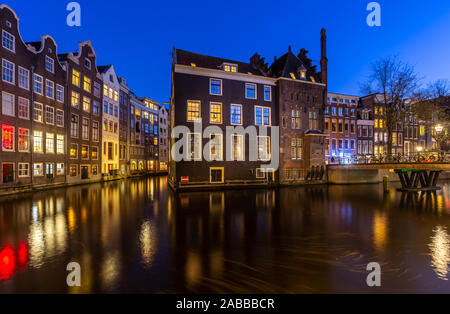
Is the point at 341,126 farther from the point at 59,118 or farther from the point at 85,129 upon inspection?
the point at 59,118

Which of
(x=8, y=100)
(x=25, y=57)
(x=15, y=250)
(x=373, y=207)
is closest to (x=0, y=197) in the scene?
(x=8, y=100)

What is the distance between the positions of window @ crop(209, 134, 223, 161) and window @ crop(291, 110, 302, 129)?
12.1 m

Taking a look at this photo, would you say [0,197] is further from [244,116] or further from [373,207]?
[373,207]

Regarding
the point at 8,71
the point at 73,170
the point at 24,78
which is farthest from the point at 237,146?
the point at 8,71

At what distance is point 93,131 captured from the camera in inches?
1519

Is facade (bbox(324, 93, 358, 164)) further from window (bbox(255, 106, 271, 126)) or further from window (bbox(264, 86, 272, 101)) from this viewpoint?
window (bbox(255, 106, 271, 126))

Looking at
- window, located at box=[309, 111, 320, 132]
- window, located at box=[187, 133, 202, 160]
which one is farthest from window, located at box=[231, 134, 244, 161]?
window, located at box=[309, 111, 320, 132]

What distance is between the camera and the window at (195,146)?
2762cm

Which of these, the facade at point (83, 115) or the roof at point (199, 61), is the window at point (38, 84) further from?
the roof at point (199, 61)

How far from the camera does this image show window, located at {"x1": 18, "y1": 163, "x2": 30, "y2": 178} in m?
26.1

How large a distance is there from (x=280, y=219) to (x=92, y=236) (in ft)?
34.2

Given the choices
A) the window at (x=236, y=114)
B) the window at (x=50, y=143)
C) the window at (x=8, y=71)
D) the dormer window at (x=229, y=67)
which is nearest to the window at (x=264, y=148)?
the window at (x=236, y=114)

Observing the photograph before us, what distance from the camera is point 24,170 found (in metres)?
26.5

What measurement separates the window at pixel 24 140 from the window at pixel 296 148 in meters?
34.6
